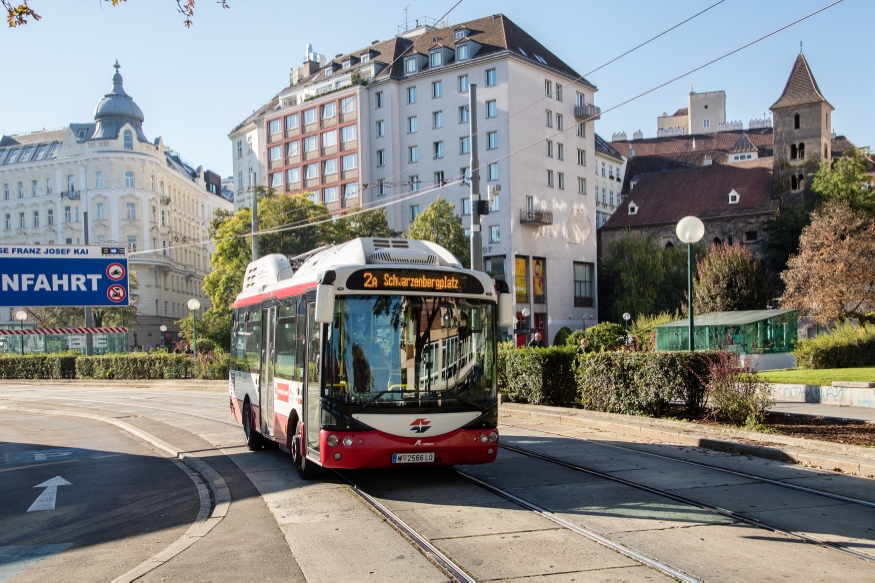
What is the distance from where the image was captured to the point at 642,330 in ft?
170

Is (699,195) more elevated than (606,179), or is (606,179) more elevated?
(606,179)

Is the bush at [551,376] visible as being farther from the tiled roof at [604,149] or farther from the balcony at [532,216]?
the tiled roof at [604,149]

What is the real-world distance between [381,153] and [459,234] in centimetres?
1905

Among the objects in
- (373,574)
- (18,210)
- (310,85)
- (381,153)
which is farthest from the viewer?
(18,210)

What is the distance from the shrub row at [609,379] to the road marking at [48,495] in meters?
9.85

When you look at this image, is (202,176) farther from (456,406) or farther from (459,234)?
(456,406)

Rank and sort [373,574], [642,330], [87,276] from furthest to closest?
[642,330], [87,276], [373,574]

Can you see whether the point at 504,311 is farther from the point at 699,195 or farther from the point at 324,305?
the point at 699,195

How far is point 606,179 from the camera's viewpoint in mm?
103688

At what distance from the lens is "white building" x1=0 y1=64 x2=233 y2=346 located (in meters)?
82.5

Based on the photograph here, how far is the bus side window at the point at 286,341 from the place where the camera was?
12164 millimetres

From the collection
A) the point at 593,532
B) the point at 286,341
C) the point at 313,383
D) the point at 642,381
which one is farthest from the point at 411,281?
the point at 642,381

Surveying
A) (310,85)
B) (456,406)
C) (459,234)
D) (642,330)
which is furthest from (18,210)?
(456,406)

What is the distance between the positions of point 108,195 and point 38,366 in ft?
118
